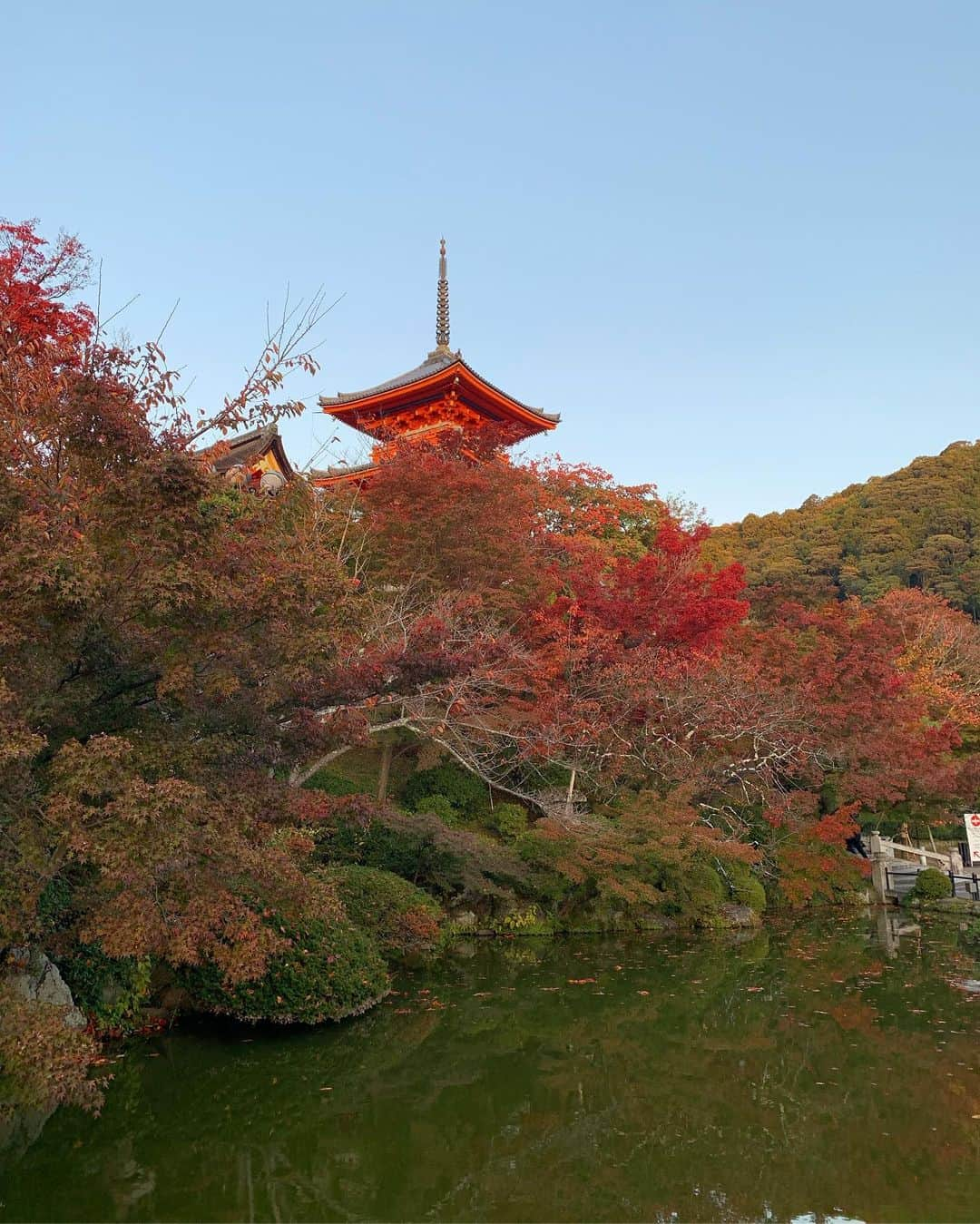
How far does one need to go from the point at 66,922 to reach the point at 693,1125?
409cm

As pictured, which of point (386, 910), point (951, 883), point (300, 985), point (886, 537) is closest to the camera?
point (300, 985)

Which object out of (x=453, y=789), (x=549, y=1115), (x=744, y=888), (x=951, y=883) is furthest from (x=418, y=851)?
(x=951, y=883)

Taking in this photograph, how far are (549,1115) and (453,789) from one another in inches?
293

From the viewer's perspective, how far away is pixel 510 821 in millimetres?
12320

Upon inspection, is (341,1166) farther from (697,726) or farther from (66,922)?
(697,726)

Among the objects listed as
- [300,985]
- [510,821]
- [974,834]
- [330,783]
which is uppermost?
[330,783]

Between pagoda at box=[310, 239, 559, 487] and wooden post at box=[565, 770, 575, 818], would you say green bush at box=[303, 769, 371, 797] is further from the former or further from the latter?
pagoda at box=[310, 239, 559, 487]

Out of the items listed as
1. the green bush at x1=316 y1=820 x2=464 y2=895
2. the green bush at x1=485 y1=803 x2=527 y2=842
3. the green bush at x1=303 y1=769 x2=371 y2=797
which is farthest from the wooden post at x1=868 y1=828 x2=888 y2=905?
the green bush at x1=303 y1=769 x2=371 y2=797

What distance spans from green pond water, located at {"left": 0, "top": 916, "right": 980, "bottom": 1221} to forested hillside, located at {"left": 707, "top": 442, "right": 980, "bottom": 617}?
3126 centimetres

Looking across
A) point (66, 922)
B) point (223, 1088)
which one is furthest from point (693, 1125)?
point (66, 922)

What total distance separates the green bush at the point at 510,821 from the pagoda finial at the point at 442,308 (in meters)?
15.0

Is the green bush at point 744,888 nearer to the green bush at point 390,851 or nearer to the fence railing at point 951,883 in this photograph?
the fence railing at point 951,883

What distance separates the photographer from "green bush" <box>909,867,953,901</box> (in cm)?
1471

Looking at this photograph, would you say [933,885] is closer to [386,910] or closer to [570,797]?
[570,797]
